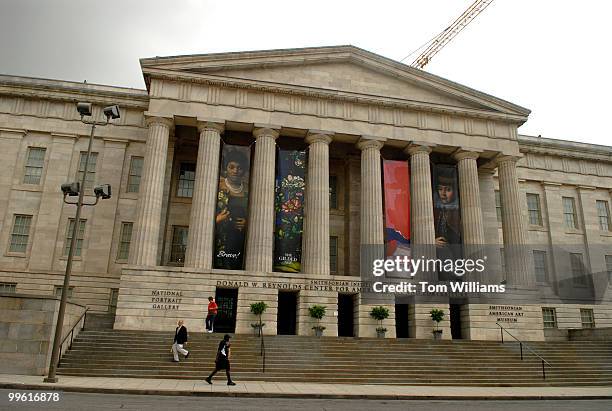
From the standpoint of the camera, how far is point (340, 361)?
20.3 m

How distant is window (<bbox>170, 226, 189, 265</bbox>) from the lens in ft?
97.7

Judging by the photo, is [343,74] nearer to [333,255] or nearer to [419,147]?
[419,147]

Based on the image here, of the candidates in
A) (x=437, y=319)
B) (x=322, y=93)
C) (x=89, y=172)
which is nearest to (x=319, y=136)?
(x=322, y=93)

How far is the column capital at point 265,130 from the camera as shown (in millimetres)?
28438

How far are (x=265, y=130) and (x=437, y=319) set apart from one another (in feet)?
47.4

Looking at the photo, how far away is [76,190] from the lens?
16.1 meters

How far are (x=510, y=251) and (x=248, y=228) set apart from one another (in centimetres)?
1620

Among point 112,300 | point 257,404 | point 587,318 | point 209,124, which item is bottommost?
point 257,404

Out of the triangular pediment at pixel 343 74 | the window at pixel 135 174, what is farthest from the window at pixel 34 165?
the triangular pediment at pixel 343 74

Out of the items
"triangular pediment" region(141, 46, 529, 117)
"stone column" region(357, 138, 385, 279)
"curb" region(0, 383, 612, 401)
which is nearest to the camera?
"curb" region(0, 383, 612, 401)

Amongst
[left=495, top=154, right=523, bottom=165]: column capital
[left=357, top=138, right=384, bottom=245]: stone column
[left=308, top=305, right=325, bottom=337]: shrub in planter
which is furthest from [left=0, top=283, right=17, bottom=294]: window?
[left=495, top=154, right=523, bottom=165]: column capital

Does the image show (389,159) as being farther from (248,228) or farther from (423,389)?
(423,389)

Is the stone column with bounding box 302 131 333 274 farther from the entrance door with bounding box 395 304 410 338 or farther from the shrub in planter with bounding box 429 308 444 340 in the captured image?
the shrub in planter with bounding box 429 308 444 340

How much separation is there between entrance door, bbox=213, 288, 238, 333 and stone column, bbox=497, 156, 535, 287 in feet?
54.1
